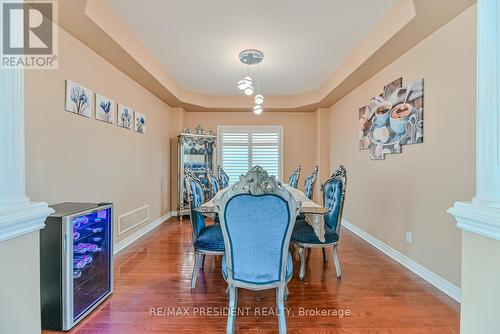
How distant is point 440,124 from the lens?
250cm

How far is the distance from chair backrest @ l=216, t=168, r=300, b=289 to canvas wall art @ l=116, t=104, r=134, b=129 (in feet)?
8.64

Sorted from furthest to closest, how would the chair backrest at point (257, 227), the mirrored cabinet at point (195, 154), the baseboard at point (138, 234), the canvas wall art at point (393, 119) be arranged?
the mirrored cabinet at point (195, 154)
the baseboard at point (138, 234)
the canvas wall art at point (393, 119)
the chair backrest at point (257, 227)

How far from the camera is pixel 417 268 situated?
2.79 m

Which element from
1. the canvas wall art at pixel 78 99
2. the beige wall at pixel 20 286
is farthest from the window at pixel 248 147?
the beige wall at pixel 20 286

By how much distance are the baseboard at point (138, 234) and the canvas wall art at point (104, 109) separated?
1.66 meters

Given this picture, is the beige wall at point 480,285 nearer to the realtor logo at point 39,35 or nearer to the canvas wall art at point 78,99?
the realtor logo at point 39,35

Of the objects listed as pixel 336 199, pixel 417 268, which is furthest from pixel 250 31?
pixel 417 268

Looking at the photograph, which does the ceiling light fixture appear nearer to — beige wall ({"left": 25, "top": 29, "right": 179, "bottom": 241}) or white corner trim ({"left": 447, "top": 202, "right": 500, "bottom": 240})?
beige wall ({"left": 25, "top": 29, "right": 179, "bottom": 241})

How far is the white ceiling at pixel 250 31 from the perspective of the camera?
2545 mm

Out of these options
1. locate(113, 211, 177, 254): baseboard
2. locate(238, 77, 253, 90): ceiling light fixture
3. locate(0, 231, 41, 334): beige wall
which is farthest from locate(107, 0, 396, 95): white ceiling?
locate(113, 211, 177, 254): baseboard

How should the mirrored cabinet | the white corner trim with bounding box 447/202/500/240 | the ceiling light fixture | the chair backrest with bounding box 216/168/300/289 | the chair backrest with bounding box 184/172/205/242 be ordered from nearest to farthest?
the white corner trim with bounding box 447/202/500/240, the chair backrest with bounding box 216/168/300/289, the chair backrest with bounding box 184/172/205/242, the ceiling light fixture, the mirrored cabinet

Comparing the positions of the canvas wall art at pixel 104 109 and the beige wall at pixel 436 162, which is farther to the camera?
the canvas wall art at pixel 104 109

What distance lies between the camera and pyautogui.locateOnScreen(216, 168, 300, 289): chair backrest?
1.59 metres

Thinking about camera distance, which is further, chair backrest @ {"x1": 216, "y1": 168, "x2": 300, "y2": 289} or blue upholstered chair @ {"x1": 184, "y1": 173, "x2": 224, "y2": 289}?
blue upholstered chair @ {"x1": 184, "y1": 173, "x2": 224, "y2": 289}
